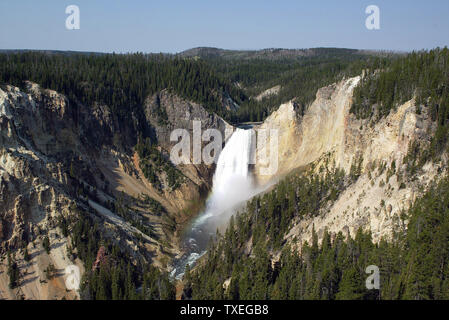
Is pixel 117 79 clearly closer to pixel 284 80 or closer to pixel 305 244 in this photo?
pixel 305 244

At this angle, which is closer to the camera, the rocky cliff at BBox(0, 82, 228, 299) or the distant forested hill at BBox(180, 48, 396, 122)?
the rocky cliff at BBox(0, 82, 228, 299)

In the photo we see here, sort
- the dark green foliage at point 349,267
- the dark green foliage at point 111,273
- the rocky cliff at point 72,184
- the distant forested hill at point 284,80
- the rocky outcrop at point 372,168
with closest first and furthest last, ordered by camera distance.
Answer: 1. the dark green foliage at point 349,267
2. the dark green foliage at point 111,273
3. the rocky outcrop at point 372,168
4. the rocky cliff at point 72,184
5. the distant forested hill at point 284,80

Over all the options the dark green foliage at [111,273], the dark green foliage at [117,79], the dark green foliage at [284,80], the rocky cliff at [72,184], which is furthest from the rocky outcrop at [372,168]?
the dark green foliage at [117,79]

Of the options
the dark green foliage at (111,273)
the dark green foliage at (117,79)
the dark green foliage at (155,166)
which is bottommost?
the dark green foliage at (111,273)

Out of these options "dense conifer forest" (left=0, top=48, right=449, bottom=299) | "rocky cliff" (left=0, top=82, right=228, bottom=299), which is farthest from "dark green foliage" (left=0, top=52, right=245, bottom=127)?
"rocky cliff" (left=0, top=82, right=228, bottom=299)

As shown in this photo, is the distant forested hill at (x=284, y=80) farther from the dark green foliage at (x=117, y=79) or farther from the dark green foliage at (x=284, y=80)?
the dark green foliage at (x=117, y=79)

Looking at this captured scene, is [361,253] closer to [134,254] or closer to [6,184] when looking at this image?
[134,254]

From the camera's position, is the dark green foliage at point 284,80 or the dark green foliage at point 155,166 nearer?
the dark green foliage at point 155,166

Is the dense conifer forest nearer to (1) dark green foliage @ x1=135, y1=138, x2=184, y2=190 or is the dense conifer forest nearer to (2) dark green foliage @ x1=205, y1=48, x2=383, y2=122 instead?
(1) dark green foliage @ x1=135, y1=138, x2=184, y2=190
